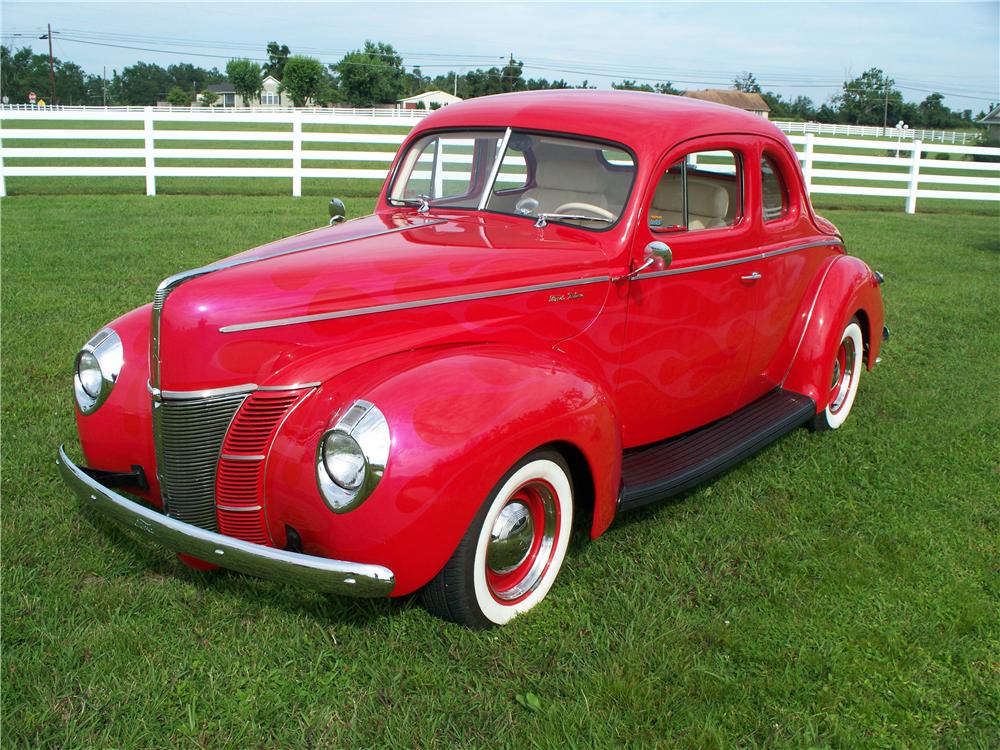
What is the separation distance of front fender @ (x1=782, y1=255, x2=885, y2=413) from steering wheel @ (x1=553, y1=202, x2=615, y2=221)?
1.81 metres

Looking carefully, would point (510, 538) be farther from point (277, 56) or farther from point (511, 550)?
point (277, 56)

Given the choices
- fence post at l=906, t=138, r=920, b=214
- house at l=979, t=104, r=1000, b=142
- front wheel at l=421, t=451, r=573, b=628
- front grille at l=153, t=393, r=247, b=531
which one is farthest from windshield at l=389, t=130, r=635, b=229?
house at l=979, t=104, r=1000, b=142

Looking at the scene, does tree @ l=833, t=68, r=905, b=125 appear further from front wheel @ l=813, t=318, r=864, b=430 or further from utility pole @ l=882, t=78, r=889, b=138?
front wheel @ l=813, t=318, r=864, b=430

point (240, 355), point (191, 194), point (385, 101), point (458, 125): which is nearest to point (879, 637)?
point (240, 355)

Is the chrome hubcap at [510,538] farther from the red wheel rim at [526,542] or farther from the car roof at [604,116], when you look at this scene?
the car roof at [604,116]

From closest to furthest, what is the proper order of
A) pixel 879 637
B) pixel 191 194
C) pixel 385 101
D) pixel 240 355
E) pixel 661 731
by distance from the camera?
pixel 661 731 → pixel 240 355 → pixel 879 637 → pixel 191 194 → pixel 385 101

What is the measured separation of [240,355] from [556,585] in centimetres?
155

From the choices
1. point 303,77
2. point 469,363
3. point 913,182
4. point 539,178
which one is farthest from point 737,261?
point 303,77

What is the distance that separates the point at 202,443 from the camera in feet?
9.91

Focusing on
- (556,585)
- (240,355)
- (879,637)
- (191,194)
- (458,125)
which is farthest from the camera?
(191,194)

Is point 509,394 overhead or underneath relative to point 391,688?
overhead

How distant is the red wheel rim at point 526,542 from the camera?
3.14m

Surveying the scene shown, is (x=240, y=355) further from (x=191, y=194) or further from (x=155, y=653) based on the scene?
(x=191, y=194)

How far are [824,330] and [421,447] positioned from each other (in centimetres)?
312
